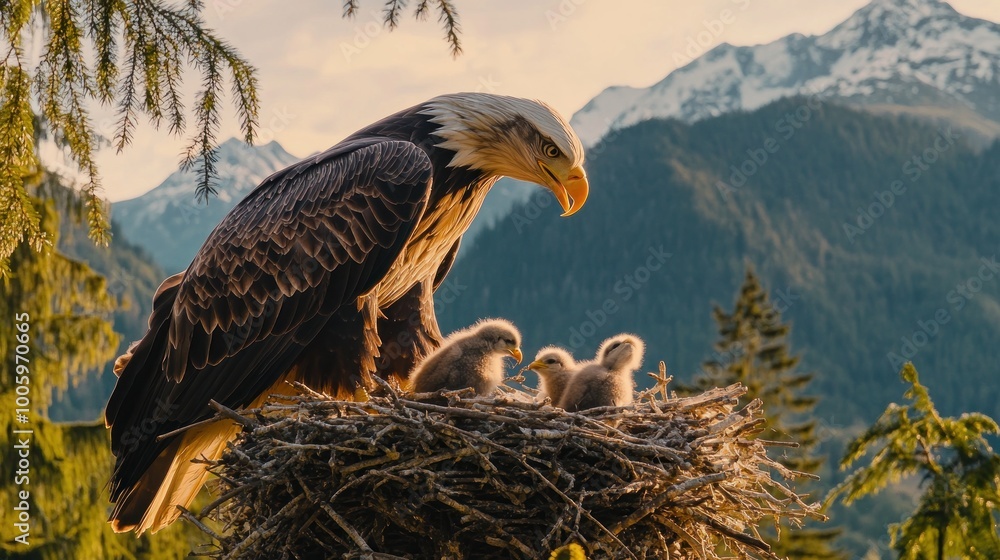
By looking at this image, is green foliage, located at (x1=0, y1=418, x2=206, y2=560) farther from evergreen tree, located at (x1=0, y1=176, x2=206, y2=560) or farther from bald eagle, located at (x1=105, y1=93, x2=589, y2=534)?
bald eagle, located at (x1=105, y1=93, x2=589, y2=534)

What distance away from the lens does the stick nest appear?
169 inches

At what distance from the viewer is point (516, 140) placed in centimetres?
584

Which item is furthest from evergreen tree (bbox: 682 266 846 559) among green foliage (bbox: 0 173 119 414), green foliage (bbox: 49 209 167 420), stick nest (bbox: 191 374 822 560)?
green foliage (bbox: 49 209 167 420)

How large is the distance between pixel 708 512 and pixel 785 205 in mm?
172635

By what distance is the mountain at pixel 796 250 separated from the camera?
140 m

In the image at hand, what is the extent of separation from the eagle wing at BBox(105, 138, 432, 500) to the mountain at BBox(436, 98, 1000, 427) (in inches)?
4782

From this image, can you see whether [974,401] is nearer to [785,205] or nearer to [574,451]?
[785,205]

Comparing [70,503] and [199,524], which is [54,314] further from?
[199,524]

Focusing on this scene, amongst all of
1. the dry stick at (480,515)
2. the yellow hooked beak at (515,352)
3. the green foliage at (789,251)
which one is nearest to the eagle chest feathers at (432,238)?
the yellow hooked beak at (515,352)

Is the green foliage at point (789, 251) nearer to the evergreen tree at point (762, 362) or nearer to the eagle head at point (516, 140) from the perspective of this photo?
the evergreen tree at point (762, 362)

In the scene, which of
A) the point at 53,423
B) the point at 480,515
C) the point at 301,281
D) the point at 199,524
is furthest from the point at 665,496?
the point at 53,423

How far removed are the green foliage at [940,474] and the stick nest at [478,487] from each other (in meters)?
2.51

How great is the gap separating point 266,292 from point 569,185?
5.24ft

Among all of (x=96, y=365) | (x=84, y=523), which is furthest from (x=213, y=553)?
(x=96, y=365)
